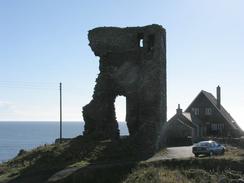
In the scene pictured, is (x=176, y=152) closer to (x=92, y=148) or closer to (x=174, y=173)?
(x=92, y=148)

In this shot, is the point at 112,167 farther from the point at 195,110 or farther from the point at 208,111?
the point at 195,110

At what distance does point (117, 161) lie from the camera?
36812mm

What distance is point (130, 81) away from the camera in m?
46.2

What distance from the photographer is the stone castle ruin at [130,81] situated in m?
44.5

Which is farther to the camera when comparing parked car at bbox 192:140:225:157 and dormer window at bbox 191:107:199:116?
dormer window at bbox 191:107:199:116

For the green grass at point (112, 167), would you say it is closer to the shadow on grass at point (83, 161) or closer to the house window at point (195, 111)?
the shadow on grass at point (83, 161)

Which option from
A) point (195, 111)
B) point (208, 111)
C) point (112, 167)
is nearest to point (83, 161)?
point (112, 167)

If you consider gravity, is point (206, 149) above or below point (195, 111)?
below

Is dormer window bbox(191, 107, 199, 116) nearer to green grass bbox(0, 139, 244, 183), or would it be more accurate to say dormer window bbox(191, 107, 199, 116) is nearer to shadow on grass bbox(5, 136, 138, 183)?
shadow on grass bbox(5, 136, 138, 183)

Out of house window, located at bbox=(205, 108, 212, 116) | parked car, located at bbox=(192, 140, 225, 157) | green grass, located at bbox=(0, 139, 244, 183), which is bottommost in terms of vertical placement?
green grass, located at bbox=(0, 139, 244, 183)

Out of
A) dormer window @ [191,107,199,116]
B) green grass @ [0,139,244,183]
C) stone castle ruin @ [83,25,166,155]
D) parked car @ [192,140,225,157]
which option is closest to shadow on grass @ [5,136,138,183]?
green grass @ [0,139,244,183]

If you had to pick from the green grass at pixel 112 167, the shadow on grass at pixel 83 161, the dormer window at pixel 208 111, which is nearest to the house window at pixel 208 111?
the dormer window at pixel 208 111

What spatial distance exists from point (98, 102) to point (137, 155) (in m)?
9.09

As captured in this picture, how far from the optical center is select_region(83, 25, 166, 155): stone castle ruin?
4447 cm
